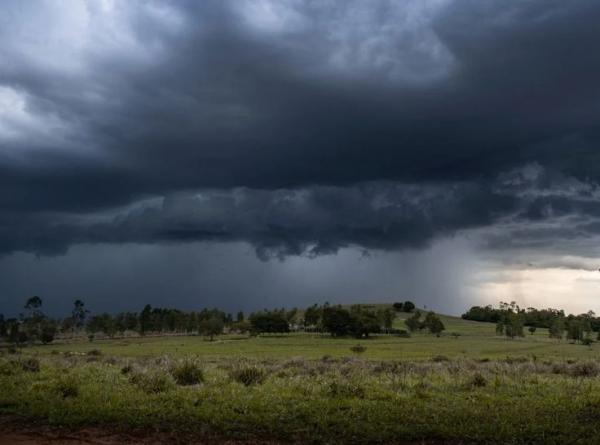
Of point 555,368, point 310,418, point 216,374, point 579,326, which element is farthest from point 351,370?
point 579,326

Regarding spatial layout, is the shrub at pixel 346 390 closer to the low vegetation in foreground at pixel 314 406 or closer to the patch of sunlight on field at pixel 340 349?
the low vegetation in foreground at pixel 314 406

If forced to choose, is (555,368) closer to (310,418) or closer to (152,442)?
(310,418)

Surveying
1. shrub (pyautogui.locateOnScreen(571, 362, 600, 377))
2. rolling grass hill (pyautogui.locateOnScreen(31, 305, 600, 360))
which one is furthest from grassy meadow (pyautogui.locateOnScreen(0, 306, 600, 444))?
rolling grass hill (pyautogui.locateOnScreen(31, 305, 600, 360))

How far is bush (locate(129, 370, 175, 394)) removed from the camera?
21422mm

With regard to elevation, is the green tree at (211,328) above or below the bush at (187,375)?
below

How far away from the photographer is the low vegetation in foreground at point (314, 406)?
15.8 meters

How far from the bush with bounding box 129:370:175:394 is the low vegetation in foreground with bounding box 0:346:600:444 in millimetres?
45

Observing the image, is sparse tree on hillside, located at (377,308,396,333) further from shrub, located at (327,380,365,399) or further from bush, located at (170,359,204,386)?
shrub, located at (327,380,365,399)

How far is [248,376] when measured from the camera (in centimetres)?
2566

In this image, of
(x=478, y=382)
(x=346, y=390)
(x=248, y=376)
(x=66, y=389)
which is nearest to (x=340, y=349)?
(x=478, y=382)

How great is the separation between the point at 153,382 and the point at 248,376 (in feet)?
15.8

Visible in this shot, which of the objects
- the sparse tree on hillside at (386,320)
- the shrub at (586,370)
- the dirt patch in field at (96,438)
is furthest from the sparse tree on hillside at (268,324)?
the dirt patch in field at (96,438)

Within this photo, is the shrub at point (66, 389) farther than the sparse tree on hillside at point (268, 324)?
No

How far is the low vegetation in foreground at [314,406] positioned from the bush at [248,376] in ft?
0.23
